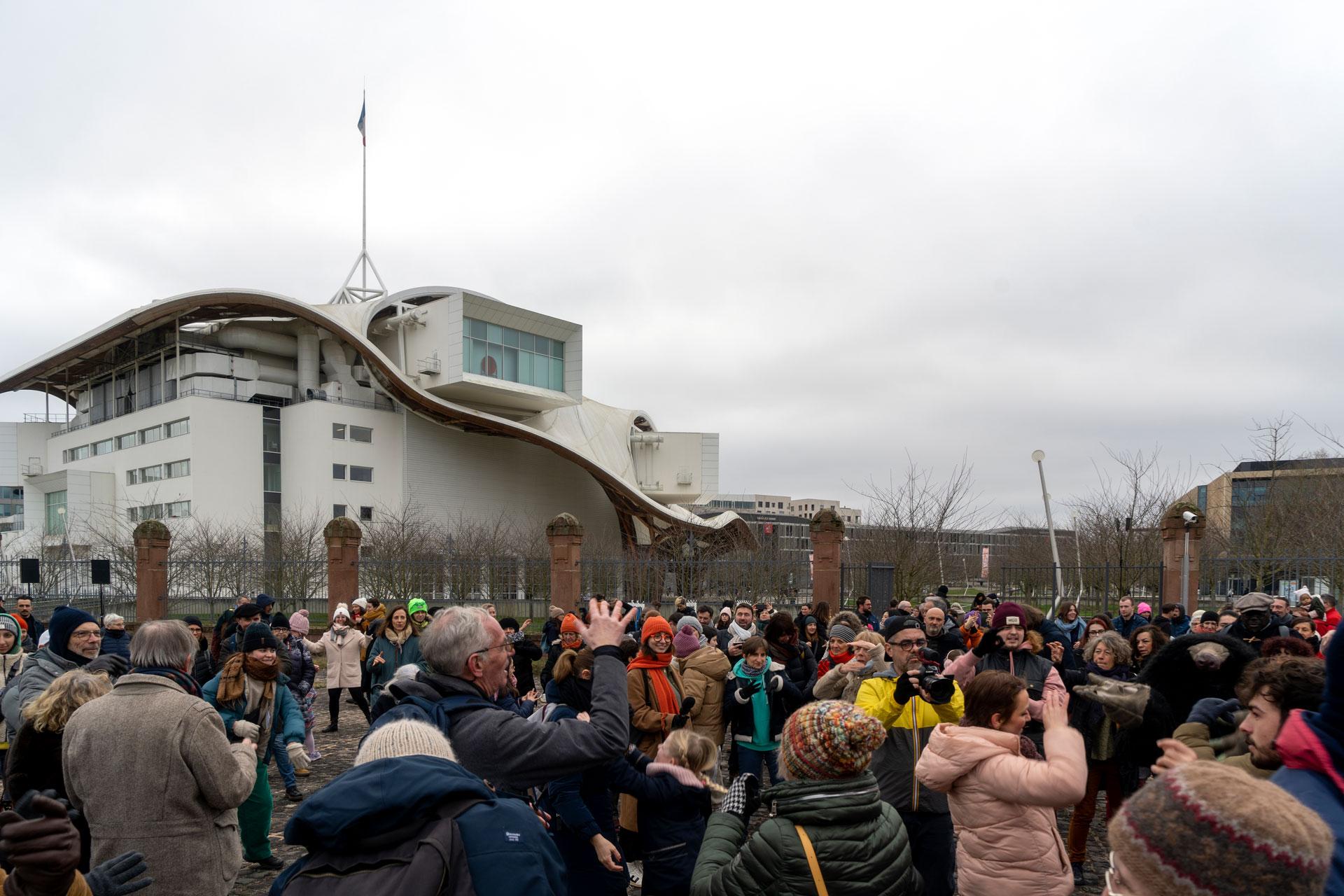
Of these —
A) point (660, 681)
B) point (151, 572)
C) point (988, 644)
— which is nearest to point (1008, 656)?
point (988, 644)

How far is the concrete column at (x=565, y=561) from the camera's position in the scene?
21.3 metres

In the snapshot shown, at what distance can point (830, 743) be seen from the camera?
2844 mm

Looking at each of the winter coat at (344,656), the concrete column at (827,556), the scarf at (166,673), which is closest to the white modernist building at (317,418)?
the concrete column at (827,556)

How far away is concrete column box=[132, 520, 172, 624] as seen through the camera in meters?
23.4

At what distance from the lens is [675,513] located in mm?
50969

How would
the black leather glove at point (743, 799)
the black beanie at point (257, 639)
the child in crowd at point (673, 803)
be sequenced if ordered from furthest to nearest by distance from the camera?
1. the black beanie at point (257, 639)
2. the child in crowd at point (673, 803)
3. the black leather glove at point (743, 799)

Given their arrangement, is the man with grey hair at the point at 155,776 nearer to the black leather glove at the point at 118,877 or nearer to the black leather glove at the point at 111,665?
the black leather glove at the point at 118,877

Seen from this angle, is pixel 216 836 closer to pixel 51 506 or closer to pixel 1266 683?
pixel 1266 683

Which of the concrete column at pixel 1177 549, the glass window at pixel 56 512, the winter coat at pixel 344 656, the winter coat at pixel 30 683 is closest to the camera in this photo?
the winter coat at pixel 30 683

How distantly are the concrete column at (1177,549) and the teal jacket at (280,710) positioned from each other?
16220mm

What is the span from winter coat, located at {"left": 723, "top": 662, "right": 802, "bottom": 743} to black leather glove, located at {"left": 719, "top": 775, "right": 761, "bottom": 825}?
3705 mm

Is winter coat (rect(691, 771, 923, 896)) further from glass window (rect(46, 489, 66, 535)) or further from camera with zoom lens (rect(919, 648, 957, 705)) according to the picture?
glass window (rect(46, 489, 66, 535))

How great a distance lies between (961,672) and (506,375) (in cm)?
4244

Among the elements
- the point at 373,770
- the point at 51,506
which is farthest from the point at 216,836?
the point at 51,506
